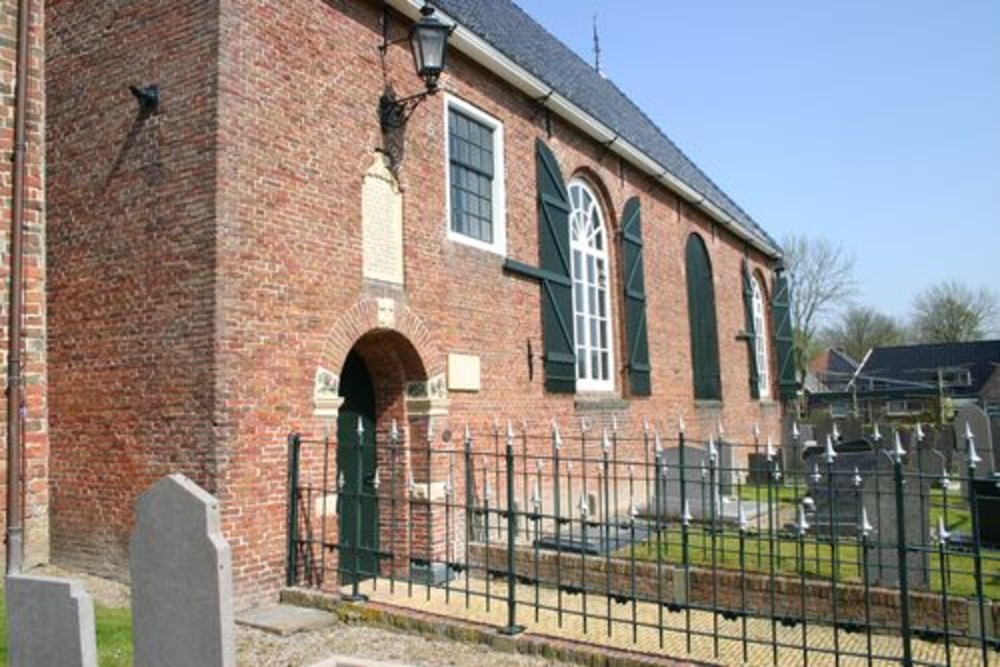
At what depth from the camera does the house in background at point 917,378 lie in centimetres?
5112

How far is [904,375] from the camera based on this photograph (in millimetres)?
55406

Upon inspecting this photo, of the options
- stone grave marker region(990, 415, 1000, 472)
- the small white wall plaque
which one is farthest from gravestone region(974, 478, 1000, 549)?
the small white wall plaque

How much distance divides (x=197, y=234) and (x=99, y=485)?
2.63 metres

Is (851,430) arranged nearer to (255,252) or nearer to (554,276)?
(554,276)

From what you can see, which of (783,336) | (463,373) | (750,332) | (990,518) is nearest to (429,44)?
(463,373)

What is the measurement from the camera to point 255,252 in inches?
289

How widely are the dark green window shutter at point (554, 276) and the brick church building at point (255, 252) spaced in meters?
0.39

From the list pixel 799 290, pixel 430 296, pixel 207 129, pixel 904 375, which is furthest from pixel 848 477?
pixel 904 375

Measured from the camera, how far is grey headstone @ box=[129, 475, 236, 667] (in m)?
4.09

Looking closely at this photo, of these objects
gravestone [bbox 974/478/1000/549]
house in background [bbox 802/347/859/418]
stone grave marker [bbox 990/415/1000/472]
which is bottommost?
gravestone [bbox 974/478/1000/549]

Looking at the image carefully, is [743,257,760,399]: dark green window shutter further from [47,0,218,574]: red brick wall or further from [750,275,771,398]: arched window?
[47,0,218,574]: red brick wall

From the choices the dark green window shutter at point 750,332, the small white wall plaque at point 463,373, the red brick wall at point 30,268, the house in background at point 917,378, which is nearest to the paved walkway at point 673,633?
the small white wall plaque at point 463,373

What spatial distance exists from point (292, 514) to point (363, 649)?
1.66m

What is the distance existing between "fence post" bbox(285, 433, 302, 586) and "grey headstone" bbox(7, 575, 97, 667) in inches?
121
